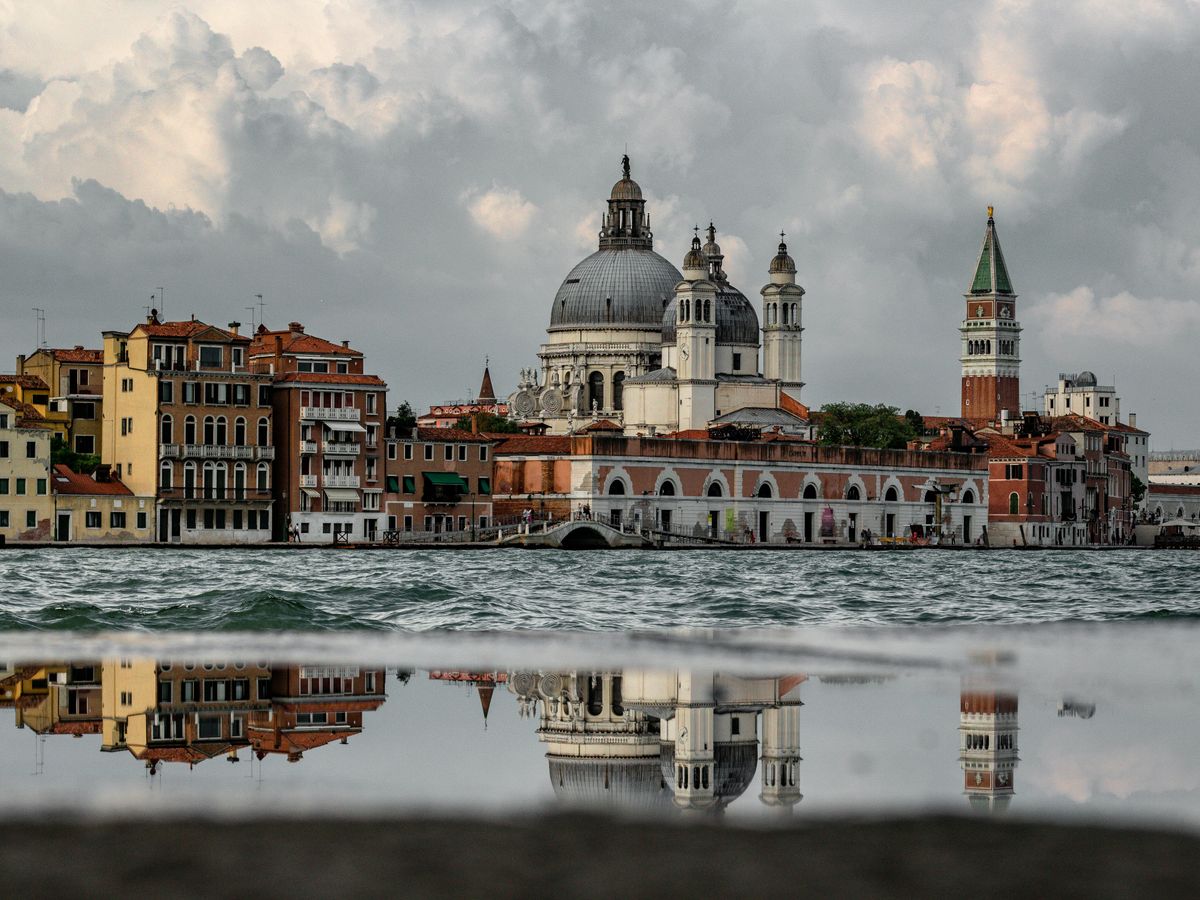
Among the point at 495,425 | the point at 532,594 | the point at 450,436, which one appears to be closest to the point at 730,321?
the point at 495,425

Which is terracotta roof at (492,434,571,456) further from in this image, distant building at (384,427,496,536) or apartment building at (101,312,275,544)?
apartment building at (101,312,275,544)

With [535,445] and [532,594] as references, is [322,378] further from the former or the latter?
[532,594]

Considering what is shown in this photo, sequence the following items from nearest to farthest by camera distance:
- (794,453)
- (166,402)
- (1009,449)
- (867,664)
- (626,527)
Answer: (867,664), (166,402), (626,527), (794,453), (1009,449)

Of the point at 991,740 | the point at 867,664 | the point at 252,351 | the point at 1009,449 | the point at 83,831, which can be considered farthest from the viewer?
the point at 1009,449

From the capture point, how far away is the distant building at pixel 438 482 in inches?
2857

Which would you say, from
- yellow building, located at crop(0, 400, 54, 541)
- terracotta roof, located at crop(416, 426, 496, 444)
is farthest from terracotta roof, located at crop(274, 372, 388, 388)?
yellow building, located at crop(0, 400, 54, 541)

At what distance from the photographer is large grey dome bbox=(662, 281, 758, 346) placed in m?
103

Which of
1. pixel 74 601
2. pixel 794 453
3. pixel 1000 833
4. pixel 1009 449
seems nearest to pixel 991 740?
pixel 1000 833

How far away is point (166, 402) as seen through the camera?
6762 centimetres

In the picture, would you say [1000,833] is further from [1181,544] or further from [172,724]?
[1181,544]

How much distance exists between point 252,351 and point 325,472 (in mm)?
5956

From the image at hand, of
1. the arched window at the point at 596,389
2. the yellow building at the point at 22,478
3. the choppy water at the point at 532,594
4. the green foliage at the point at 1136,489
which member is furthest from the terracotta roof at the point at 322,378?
the green foliage at the point at 1136,489

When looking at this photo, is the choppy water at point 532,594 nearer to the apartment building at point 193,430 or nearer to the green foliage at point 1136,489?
the apartment building at point 193,430

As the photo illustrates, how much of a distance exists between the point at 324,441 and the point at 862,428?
39879 mm
